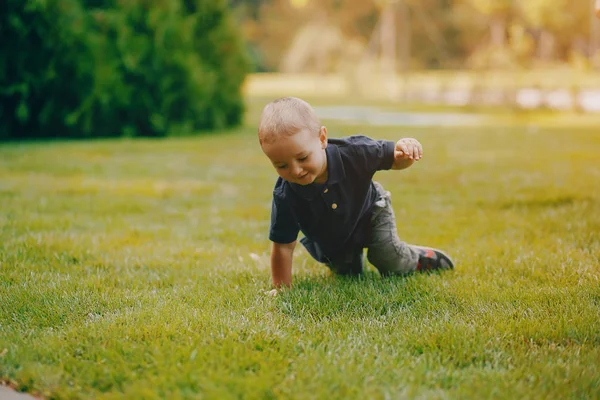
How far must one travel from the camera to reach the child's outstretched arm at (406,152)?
2.98 m

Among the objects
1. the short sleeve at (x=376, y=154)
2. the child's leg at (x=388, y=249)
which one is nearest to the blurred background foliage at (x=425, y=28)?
the child's leg at (x=388, y=249)

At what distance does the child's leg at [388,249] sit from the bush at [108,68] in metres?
8.57

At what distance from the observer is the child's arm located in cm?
314

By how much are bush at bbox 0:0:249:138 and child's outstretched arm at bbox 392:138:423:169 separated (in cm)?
877

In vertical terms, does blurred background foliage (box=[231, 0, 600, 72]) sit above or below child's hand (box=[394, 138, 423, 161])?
above

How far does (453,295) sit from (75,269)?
6.66ft

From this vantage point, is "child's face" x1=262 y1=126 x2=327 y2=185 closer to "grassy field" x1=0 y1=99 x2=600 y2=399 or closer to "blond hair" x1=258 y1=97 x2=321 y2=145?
"blond hair" x1=258 y1=97 x2=321 y2=145

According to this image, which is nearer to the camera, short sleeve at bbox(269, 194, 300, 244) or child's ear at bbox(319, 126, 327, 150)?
child's ear at bbox(319, 126, 327, 150)

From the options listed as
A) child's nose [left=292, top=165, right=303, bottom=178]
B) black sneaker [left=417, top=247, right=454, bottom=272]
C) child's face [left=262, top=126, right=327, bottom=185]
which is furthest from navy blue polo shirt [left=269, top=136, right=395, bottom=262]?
black sneaker [left=417, top=247, right=454, bottom=272]

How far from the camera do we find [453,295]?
3029 mm

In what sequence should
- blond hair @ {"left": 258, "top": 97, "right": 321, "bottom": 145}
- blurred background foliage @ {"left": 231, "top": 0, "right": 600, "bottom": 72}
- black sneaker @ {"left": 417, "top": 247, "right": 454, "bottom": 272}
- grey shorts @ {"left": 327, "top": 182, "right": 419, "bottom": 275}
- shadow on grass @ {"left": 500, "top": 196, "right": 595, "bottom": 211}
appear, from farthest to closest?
blurred background foliage @ {"left": 231, "top": 0, "right": 600, "bottom": 72} < shadow on grass @ {"left": 500, "top": 196, "right": 595, "bottom": 211} < black sneaker @ {"left": 417, "top": 247, "right": 454, "bottom": 272} < grey shorts @ {"left": 327, "top": 182, "right": 419, "bottom": 275} < blond hair @ {"left": 258, "top": 97, "right": 321, "bottom": 145}

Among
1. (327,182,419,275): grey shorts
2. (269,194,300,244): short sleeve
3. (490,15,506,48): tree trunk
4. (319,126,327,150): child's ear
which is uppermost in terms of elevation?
(490,15,506,48): tree trunk

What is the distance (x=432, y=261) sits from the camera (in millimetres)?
3502

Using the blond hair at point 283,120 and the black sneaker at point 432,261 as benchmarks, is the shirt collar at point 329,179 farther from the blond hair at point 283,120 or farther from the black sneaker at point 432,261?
the black sneaker at point 432,261
